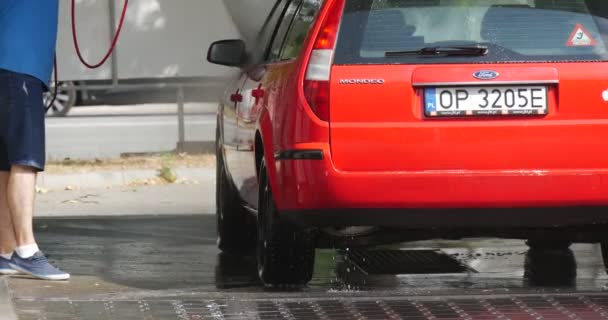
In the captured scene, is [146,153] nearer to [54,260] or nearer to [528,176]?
[54,260]

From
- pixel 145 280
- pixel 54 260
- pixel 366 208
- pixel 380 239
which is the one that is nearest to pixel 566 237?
pixel 380 239

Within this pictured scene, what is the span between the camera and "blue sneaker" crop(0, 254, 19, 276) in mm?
8531

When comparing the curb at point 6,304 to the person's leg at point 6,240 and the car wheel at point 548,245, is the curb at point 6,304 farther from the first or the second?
the car wheel at point 548,245

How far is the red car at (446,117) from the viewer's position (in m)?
7.32

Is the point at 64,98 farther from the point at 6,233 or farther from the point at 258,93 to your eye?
the point at 258,93

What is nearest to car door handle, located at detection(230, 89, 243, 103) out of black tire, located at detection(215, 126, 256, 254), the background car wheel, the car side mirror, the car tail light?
the car side mirror

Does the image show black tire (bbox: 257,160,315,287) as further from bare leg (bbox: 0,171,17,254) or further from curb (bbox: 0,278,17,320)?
bare leg (bbox: 0,171,17,254)

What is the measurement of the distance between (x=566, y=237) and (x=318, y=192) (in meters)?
1.62

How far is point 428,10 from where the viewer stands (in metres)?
7.52

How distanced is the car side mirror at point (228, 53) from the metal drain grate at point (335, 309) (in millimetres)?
2249

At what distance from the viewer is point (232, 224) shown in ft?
32.7

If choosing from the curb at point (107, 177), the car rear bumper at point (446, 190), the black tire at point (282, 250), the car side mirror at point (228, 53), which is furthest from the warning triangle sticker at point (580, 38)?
the curb at point (107, 177)

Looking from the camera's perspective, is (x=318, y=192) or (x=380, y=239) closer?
(x=318, y=192)

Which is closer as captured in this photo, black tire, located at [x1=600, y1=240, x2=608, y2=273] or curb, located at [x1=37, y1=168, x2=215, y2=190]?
black tire, located at [x1=600, y1=240, x2=608, y2=273]
